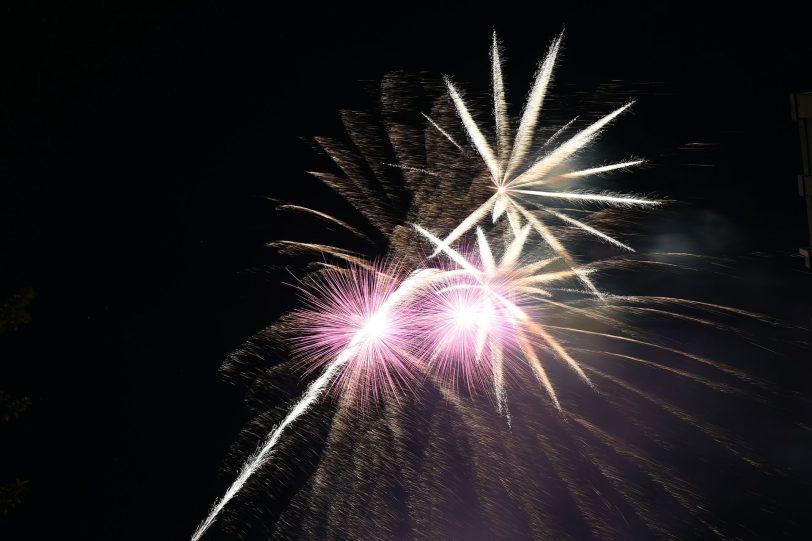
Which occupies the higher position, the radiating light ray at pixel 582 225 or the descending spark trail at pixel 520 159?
the descending spark trail at pixel 520 159

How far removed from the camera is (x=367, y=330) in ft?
16.4

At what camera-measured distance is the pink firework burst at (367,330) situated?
5.04 meters

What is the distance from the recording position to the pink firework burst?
5.04 metres

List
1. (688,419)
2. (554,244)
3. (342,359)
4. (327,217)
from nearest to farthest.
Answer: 1. (342,359)
2. (554,244)
3. (327,217)
4. (688,419)

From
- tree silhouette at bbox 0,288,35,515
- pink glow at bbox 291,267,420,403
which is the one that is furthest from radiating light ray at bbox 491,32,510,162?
tree silhouette at bbox 0,288,35,515

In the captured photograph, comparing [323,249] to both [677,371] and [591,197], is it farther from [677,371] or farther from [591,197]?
[677,371]

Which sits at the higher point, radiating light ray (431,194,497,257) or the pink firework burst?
radiating light ray (431,194,497,257)

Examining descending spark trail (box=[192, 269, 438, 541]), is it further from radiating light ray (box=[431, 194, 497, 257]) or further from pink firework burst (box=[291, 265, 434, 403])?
radiating light ray (box=[431, 194, 497, 257])

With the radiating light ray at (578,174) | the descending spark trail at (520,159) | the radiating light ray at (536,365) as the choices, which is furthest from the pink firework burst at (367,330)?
the radiating light ray at (578,174)

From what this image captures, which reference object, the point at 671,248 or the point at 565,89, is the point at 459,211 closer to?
the point at 565,89

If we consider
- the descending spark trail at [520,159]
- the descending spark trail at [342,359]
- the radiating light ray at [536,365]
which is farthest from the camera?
the radiating light ray at [536,365]

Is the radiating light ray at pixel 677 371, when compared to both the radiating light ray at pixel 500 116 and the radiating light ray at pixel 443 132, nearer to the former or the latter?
the radiating light ray at pixel 500 116

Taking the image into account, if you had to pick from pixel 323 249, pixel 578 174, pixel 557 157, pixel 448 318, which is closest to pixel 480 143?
pixel 557 157

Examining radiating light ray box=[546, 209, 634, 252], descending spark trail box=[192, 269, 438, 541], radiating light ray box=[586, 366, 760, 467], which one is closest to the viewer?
descending spark trail box=[192, 269, 438, 541]
